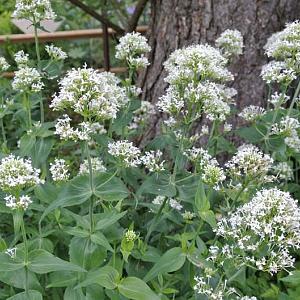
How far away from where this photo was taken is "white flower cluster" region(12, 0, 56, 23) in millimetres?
3018

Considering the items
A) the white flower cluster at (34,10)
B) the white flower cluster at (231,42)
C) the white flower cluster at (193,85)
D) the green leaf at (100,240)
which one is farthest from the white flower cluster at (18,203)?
the white flower cluster at (231,42)

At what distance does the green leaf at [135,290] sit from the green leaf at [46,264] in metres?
0.20

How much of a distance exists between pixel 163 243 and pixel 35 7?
1.38 metres

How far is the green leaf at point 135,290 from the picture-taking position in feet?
7.27

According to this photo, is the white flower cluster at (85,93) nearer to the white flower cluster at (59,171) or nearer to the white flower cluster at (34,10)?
the white flower cluster at (59,171)

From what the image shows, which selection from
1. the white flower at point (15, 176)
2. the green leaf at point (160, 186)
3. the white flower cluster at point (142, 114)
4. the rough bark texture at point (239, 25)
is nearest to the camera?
the white flower at point (15, 176)

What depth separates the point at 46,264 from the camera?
221 centimetres

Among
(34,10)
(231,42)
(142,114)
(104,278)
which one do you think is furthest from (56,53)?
(104,278)

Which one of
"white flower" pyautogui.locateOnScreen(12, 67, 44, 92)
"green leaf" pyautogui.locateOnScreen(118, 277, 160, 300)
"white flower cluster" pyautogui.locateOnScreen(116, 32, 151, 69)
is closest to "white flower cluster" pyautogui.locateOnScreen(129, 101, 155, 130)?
"white flower cluster" pyautogui.locateOnScreen(116, 32, 151, 69)

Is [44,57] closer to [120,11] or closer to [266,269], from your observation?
[120,11]

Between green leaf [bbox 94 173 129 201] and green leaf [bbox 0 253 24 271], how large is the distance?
1.38 feet

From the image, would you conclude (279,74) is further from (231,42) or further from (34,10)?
(34,10)

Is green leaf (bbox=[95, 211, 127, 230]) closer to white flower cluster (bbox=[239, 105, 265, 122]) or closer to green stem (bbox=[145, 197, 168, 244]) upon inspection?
green stem (bbox=[145, 197, 168, 244])

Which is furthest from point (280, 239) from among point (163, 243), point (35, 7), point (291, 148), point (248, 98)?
point (248, 98)
